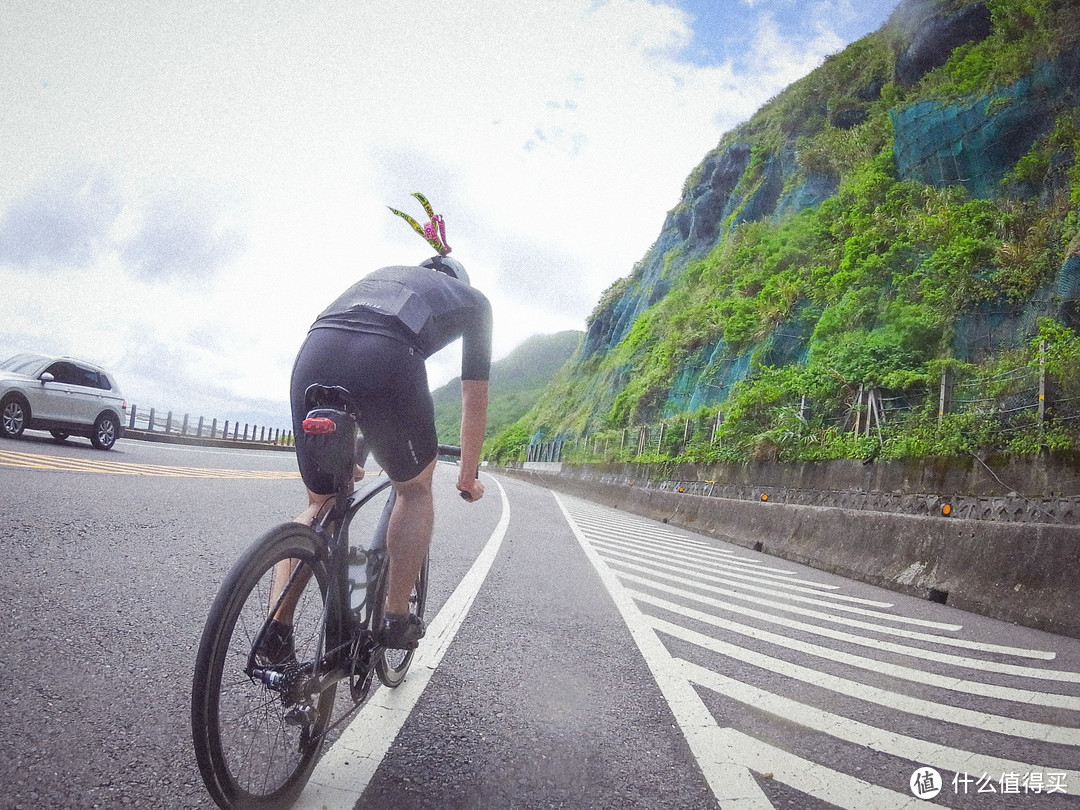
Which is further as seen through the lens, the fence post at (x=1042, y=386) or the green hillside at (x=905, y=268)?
the green hillside at (x=905, y=268)

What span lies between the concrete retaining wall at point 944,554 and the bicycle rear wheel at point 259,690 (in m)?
5.95

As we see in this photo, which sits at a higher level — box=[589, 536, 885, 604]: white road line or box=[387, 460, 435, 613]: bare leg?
box=[387, 460, 435, 613]: bare leg

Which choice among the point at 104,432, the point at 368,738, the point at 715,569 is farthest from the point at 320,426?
the point at 104,432

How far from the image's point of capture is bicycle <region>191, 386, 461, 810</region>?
1.48 metres

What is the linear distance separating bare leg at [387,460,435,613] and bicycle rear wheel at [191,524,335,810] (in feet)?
1.07

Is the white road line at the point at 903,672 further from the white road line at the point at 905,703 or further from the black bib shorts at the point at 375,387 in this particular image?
the black bib shorts at the point at 375,387

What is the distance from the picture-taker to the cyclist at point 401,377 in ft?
6.47

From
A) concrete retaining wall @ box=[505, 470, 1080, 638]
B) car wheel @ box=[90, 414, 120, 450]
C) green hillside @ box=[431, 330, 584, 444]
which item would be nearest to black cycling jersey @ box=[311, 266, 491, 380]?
concrete retaining wall @ box=[505, 470, 1080, 638]

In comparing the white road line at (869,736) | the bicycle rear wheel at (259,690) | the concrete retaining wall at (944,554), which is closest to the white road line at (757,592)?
the concrete retaining wall at (944,554)

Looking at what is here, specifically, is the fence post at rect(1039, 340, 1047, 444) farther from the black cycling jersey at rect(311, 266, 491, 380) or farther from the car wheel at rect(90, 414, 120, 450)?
the car wheel at rect(90, 414, 120, 450)

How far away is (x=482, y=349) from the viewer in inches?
91.5

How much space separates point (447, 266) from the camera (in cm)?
240

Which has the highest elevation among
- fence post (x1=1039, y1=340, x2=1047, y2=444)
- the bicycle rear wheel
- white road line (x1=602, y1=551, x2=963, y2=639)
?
fence post (x1=1039, y1=340, x2=1047, y2=444)

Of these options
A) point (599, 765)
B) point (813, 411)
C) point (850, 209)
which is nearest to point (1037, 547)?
point (599, 765)
